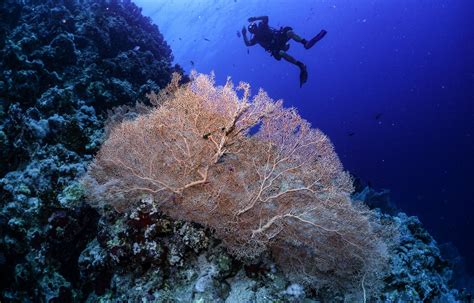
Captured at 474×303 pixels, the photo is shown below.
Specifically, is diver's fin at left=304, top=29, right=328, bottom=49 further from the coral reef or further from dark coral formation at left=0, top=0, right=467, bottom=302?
the coral reef

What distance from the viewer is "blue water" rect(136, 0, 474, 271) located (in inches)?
1871

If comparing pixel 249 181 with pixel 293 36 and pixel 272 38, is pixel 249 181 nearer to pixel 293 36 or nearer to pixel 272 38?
pixel 293 36

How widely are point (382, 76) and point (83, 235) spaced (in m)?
97.8

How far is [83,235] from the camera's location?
5.38 meters

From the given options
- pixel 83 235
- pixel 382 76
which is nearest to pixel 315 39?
pixel 83 235

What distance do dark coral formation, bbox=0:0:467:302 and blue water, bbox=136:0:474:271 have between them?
33744 mm

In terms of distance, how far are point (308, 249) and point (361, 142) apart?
233ft

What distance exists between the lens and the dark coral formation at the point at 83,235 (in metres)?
4.33

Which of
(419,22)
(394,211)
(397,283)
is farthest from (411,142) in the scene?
(397,283)

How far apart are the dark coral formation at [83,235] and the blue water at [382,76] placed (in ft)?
111

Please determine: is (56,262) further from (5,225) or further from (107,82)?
(107,82)

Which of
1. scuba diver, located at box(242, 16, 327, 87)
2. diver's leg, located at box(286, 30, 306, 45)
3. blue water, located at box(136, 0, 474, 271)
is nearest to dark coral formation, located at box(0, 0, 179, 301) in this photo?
scuba diver, located at box(242, 16, 327, 87)

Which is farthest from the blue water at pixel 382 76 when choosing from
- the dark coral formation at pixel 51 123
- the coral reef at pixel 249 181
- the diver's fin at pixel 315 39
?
the coral reef at pixel 249 181

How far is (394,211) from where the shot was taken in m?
13.8
